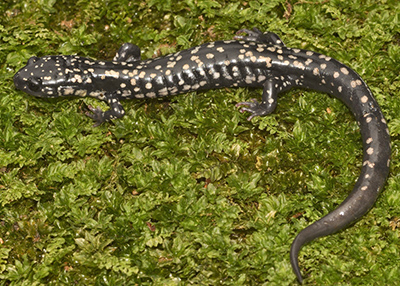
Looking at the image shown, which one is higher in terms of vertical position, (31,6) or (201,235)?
(31,6)

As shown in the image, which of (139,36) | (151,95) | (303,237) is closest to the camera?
(303,237)

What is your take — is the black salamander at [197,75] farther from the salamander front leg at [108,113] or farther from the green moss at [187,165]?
the green moss at [187,165]

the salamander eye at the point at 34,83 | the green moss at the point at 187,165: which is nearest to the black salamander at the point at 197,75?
the salamander eye at the point at 34,83

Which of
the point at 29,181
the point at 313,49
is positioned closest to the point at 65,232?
the point at 29,181

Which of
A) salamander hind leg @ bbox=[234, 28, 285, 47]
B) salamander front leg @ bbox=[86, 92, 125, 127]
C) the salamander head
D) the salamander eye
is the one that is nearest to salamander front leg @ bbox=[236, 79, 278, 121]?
salamander hind leg @ bbox=[234, 28, 285, 47]

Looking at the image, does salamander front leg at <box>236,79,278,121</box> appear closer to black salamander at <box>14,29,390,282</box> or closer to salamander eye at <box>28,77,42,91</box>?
black salamander at <box>14,29,390,282</box>

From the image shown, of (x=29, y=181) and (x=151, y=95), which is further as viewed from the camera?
(x=151, y=95)

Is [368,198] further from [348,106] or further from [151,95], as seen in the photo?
[151,95]
